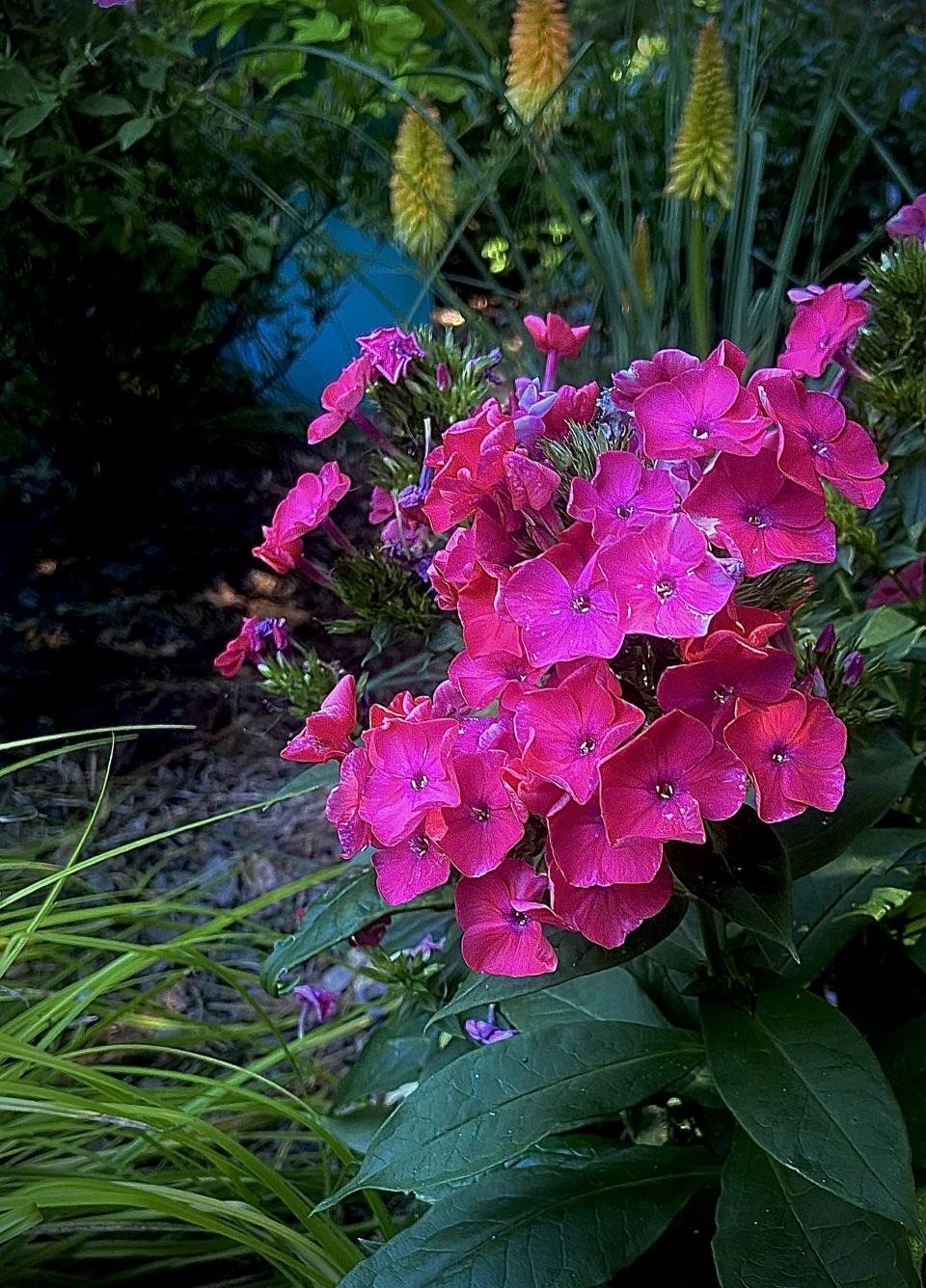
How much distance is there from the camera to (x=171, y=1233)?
1.02m

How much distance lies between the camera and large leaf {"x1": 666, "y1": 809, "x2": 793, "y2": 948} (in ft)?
1.84

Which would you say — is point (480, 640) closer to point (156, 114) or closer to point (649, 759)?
point (649, 759)

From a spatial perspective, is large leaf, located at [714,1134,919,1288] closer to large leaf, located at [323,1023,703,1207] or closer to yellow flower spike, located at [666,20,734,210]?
large leaf, located at [323,1023,703,1207]

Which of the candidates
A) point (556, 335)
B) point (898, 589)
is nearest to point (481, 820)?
point (556, 335)

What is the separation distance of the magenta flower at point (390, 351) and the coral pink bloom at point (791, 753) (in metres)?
0.38

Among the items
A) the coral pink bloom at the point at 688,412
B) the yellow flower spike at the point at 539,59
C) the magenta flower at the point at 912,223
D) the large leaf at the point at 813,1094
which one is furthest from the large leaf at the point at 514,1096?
the yellow flower spike at the point at 539,59

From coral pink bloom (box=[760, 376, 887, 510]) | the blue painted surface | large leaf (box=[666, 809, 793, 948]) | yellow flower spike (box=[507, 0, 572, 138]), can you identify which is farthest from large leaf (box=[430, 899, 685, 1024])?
the blue painted surface

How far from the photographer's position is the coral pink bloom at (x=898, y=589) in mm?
912

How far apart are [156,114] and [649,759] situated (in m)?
Result: 1.39

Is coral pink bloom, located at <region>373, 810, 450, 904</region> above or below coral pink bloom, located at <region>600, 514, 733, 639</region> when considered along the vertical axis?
below

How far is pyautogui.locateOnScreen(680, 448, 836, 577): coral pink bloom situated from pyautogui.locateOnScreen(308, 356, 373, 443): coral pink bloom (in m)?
0.29

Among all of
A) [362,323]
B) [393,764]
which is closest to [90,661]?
[362,323]

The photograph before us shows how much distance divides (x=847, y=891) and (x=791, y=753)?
1.05 ft

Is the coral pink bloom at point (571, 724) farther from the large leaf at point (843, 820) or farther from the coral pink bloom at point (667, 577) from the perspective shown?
the large leaf at point (843, 820)
